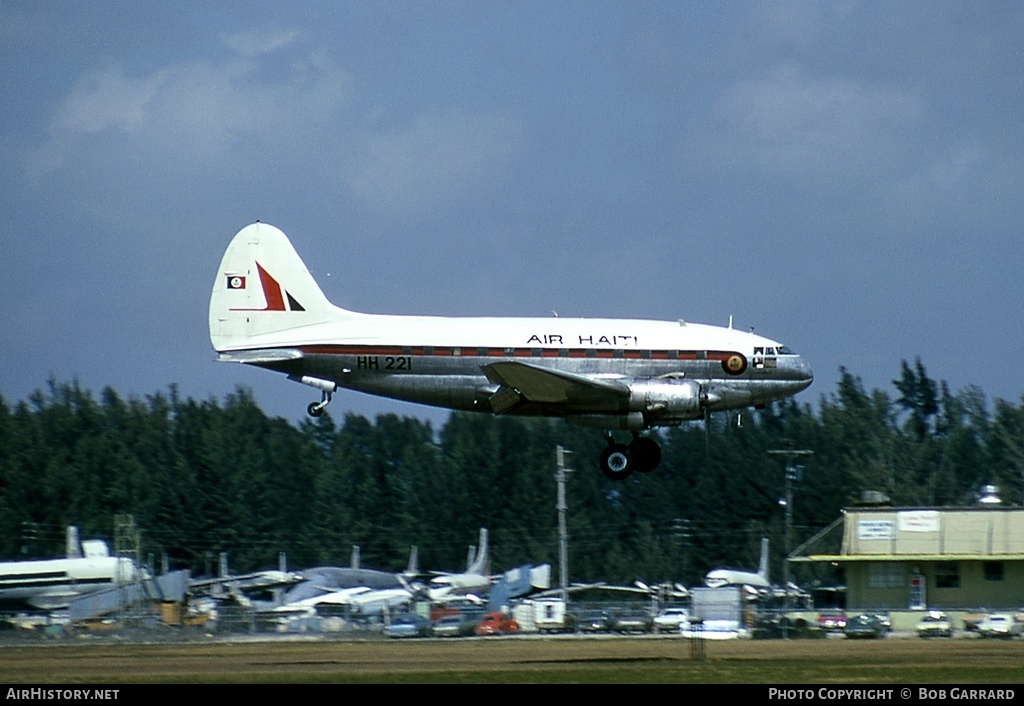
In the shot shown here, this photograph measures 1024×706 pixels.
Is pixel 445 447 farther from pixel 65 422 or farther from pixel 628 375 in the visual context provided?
pixel 628 375

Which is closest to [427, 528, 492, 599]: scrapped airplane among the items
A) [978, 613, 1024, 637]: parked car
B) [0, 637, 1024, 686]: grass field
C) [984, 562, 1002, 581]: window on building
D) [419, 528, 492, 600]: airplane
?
[419, 528, 492, 600]: airplane

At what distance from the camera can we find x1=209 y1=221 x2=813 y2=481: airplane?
41344mm

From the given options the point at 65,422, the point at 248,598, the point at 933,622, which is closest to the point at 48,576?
the point at 248,598

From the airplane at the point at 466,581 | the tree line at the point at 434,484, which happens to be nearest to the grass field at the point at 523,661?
the airplane at the point at 466,581

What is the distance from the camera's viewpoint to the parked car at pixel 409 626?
5175 cm

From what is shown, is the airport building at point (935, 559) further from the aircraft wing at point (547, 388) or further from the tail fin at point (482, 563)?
the aircraft wing at point (547, 388)

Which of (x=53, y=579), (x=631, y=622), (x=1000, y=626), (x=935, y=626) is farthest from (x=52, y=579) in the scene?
(x=1000, y=626)

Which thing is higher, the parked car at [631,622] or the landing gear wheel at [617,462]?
the landing gear wheel at [617,462]

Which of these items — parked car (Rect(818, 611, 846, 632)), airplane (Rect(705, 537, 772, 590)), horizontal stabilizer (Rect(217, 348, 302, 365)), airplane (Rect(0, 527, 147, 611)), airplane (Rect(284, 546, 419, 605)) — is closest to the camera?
horizontal stabilizer (Rect(217, 348, 302, 365))

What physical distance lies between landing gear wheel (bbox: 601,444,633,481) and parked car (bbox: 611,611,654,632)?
11.5 metres

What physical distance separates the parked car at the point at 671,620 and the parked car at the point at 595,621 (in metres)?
1.80

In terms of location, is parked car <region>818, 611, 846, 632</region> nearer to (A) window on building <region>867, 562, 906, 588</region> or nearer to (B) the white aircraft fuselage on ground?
(A) window on building <region>867, 562, 906, 588</region>

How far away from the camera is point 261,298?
143ft

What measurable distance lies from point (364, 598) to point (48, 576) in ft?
49.1
